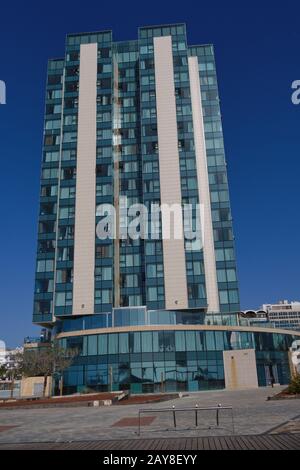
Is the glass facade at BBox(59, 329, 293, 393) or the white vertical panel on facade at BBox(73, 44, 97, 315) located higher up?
the white vertical panel on facade at BBox(73, 44, 97, 315)

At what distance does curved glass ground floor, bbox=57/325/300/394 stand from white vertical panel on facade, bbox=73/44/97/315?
9.38 m

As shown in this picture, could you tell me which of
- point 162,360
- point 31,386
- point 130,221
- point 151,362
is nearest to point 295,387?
point 162,360

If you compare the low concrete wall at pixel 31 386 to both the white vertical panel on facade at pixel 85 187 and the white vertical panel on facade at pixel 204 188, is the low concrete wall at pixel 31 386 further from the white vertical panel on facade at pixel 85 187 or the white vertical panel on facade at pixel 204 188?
the white vertical panel on facade at pixel 204 188

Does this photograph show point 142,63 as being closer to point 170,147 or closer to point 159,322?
point 170,147

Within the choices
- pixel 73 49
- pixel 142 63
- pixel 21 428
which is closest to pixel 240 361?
pixel 21 428

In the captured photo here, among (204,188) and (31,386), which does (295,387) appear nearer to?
(31,386)

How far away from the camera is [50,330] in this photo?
7969cm

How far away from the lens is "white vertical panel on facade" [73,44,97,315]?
74.1m

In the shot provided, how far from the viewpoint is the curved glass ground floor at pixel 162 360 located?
62.4 m

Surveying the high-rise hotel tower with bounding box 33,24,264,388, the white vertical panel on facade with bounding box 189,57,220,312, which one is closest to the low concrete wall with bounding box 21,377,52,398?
the high-rise hotel tower with bounding box 33,24,264,388
